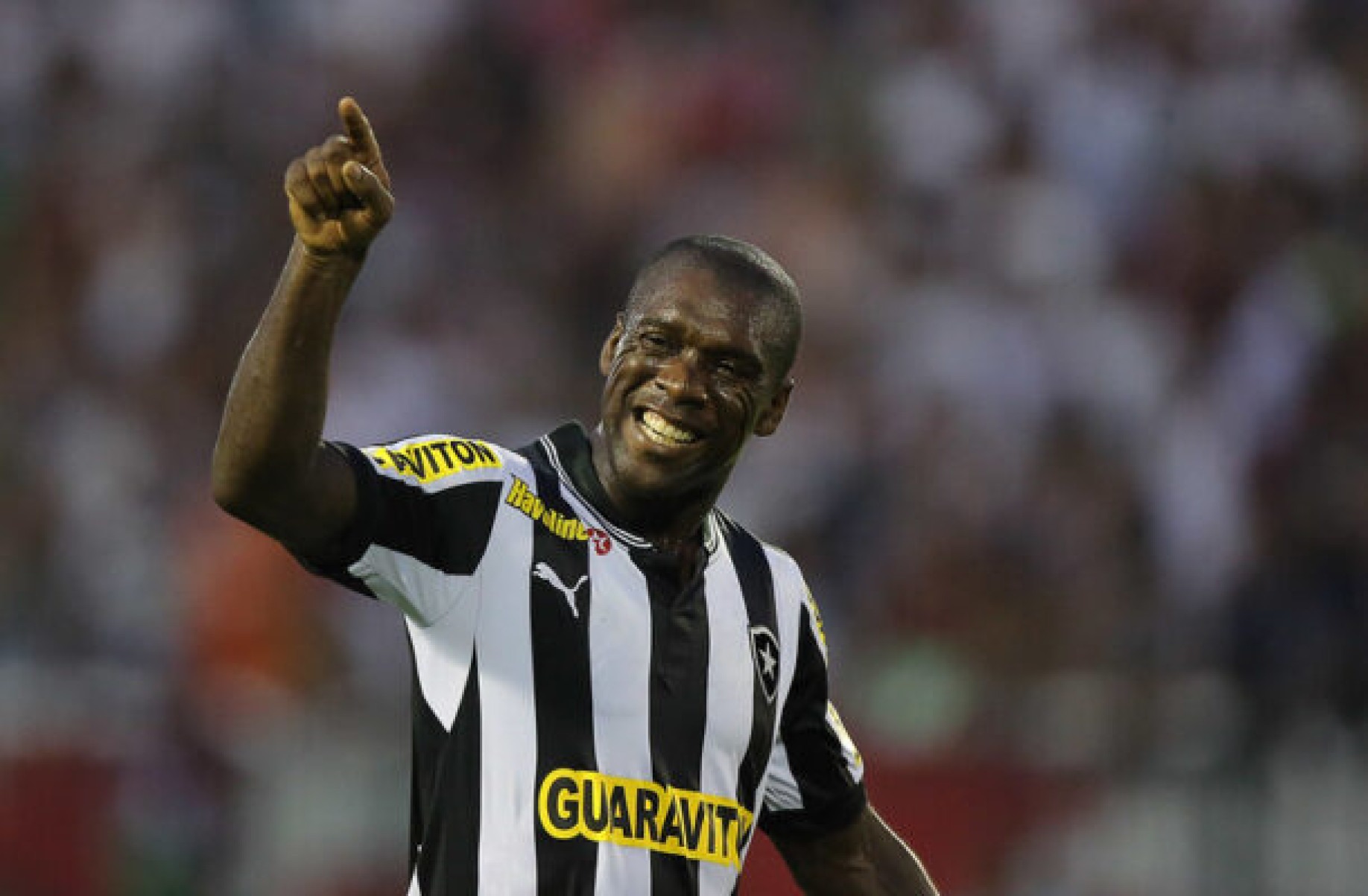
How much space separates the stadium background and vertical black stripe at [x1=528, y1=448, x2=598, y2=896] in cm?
435

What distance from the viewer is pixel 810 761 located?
13.8 feet

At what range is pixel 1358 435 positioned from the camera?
9.23 meters

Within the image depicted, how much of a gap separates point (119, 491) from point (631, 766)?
5.73 m

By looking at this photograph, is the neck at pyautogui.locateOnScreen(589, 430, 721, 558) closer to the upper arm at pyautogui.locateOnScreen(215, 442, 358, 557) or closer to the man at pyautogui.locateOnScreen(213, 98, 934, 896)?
the man at pyautogui.locateOnScreen(213, 98, 934, 896)

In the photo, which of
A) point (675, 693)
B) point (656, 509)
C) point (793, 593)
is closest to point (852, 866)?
point (793, 593)

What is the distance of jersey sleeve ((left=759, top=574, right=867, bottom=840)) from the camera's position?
4.14 meters

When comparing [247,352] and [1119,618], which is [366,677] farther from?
[247,352]

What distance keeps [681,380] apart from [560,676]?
1.61 ft

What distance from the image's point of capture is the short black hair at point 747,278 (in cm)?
377

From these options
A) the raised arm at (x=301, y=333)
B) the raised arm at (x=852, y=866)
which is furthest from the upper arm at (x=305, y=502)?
the raised arm at (x=852, y=866)

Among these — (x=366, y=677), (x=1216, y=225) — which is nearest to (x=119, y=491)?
(x=366, y=677)

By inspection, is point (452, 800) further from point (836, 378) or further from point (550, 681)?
point (836, 378)

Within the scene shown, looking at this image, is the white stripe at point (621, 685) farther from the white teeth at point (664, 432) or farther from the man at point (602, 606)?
the white teeth at point (664, 432)

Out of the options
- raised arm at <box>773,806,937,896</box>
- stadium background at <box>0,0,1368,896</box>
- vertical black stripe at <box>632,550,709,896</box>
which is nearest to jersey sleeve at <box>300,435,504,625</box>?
vertical black stripe at <box>632,550,709,896</box>
